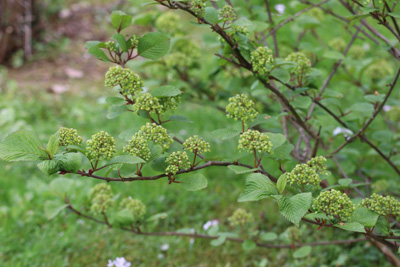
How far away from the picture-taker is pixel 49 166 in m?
1.03

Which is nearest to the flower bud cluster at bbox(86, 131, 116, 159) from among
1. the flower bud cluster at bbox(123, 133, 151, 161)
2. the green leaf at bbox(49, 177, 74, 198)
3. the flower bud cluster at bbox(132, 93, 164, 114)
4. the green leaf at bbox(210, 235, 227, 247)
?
the flower bud cluster at bbox(123, 133, 151, 161)

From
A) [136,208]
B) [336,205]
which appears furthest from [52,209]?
[336,205]

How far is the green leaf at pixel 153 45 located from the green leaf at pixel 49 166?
0.49m

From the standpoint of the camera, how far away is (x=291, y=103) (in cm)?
161

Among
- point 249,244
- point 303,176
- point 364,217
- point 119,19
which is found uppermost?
point 119,19

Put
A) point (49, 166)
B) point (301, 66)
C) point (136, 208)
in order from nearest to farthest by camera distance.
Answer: point (49, 166), point (301, 66), point (136, 208)

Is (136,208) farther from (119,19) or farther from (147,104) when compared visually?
(119,19)

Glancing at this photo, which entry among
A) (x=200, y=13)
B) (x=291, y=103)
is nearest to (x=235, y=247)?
(x=291, y=103)

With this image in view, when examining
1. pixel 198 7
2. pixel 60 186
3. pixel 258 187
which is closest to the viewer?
pixel 258 187

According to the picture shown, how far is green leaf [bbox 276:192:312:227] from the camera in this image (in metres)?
1.06

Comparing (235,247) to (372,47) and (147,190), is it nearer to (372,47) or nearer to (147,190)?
(147,190)

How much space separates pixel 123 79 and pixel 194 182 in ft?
1.30

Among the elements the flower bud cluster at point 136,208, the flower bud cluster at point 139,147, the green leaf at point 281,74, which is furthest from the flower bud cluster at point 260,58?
the flower bud cluster at point 136,208

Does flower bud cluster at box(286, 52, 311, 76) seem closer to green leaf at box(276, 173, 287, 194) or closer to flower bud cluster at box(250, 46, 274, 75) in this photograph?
flower bud cluster at box(250, 46, 274, 75)
